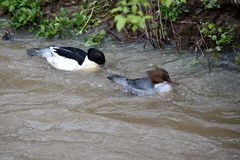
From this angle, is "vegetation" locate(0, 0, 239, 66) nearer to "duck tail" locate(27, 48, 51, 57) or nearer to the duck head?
"duck tail" locate(27, 48, 51, 57)

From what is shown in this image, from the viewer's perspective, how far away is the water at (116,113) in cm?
583

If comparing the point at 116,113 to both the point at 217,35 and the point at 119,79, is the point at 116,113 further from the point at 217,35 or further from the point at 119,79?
the point at 217,35

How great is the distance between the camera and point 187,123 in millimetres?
6520

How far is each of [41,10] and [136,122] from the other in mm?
5224

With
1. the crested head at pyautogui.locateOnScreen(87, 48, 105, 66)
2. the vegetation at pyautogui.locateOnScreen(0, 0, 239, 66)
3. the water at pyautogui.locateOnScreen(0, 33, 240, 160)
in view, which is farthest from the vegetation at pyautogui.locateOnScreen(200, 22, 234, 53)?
the crested head at pyautogui.locateOnScreen(87, 48, 105, 66)

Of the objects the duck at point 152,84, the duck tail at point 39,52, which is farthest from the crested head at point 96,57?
the duck at point 152,84

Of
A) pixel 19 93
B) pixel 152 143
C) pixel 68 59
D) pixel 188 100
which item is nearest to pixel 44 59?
pixel 68 59

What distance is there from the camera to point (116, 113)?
6.88 m

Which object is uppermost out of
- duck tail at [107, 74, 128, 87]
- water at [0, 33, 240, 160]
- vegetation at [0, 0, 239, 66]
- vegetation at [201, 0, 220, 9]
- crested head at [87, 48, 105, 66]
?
vegetation at [201, 0, 220, 9]

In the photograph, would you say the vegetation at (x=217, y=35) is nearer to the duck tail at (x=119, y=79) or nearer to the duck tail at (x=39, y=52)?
the duck tail at (x=119, y=79)

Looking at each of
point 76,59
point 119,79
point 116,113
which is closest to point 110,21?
point 76,59

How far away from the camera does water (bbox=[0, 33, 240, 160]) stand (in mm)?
5832

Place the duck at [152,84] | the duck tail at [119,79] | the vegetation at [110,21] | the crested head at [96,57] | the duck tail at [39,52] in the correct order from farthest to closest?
1. the duck tail at [39,52]
2. the vegetation at [110,21]
3. the crested head at [96,57]
4. the duck tail at [119,79]
5. the duck at [152,84]

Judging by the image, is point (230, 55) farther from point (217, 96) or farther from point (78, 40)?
point (78, 40)
